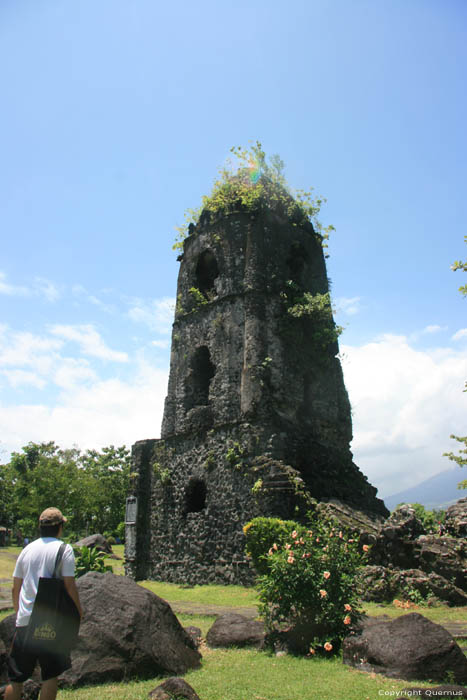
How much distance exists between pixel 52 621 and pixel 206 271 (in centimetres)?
1472

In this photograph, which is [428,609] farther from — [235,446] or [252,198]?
[252,198]

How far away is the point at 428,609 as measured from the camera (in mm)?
7637

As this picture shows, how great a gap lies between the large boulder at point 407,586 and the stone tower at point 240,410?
2.66 metres

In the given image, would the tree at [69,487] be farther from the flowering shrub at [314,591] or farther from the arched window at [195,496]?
the flowering shrub at [314,591]

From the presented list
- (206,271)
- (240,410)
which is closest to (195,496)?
(240,410)

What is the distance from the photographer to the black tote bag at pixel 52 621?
329cm

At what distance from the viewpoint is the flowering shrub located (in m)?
5.36

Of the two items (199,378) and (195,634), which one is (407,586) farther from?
(199,378)

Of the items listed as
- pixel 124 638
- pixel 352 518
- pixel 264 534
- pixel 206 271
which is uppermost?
pixel 206 271

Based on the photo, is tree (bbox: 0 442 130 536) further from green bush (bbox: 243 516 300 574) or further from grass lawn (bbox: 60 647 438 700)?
grass lawn (bbox: 60 647 438 700)

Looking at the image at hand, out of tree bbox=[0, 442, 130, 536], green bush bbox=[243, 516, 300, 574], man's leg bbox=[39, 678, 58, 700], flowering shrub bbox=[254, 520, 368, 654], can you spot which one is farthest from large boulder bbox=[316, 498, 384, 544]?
tree bbox=[0, 442, 130, 536]

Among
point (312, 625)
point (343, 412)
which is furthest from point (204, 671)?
point (343, 412)

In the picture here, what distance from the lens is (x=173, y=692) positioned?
12.3ft

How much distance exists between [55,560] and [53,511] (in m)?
0.39
